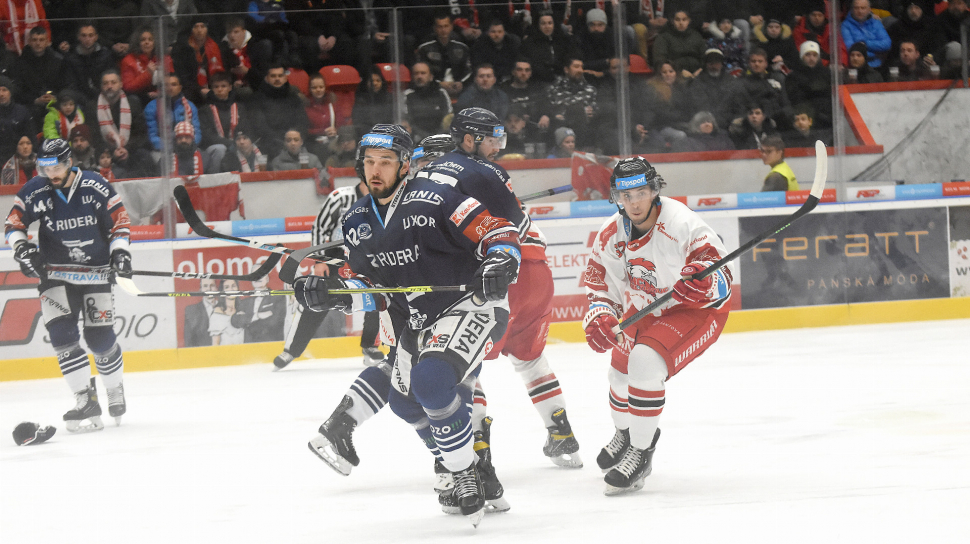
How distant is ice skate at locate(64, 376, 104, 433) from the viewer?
4820 millimetres

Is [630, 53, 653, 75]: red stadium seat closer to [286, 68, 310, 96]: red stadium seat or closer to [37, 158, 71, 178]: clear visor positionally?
[286, 68, 310, 96]: red stadium seat

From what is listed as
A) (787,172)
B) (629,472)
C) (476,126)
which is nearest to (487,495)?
(629,472)

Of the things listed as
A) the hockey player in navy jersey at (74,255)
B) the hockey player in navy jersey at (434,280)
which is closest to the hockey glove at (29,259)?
the hockey player in navy jersey at (74,255)

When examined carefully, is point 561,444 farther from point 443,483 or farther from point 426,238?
point 426,238

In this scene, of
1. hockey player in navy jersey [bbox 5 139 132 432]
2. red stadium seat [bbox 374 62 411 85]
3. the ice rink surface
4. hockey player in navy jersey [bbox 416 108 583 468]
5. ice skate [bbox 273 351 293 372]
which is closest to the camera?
the ice rink surface

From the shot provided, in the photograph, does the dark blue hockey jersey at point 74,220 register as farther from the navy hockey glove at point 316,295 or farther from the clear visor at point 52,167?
the navy hockey glove at point 316,295

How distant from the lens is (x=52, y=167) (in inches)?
188

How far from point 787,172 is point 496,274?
16.9 feet

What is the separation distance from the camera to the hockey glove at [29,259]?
15.6 feet

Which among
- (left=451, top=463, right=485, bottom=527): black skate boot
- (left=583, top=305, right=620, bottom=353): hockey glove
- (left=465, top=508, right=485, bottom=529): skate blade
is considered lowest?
(left=465, top=508, right=485, bottom=529): skate blade

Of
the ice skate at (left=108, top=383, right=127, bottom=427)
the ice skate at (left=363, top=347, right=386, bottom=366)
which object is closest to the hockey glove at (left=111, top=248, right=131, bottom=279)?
the ice skate at (left=108, top=383, right=127, bottom=427)

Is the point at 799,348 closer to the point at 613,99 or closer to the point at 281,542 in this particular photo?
the point at 613,99

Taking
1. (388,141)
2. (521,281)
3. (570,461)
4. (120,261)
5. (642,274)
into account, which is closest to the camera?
(388,141)

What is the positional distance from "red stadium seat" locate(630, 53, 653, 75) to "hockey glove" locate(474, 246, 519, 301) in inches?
186
